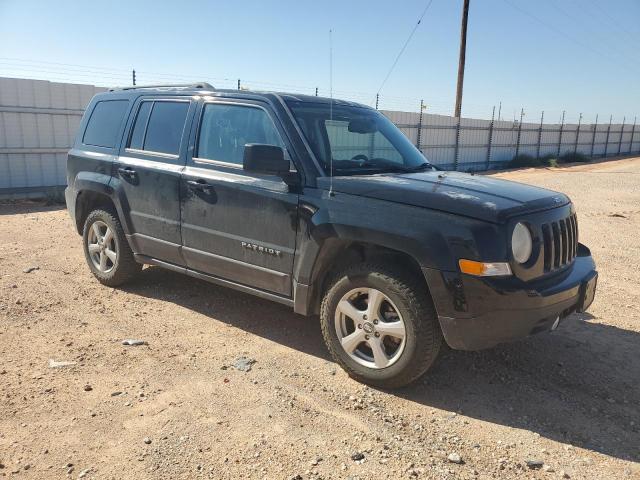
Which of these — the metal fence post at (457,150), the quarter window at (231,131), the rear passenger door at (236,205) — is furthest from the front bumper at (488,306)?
the metal fence post at (457,150)

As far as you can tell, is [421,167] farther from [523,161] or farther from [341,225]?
[523,161]

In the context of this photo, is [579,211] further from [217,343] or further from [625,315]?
[217,343]

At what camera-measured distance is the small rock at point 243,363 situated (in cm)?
386

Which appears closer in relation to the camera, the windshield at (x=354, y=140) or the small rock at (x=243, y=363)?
the small rock at (x=243, y=363)

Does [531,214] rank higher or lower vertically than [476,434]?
higher

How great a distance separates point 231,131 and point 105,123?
192 cm

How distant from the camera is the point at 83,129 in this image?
18.9ft

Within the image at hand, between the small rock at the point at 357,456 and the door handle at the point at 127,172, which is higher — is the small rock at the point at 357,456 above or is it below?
below

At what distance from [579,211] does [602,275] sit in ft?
18.4

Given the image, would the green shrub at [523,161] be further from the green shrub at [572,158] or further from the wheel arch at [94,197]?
the wheel arch at [94,197]

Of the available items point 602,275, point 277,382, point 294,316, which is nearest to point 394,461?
point 277,382

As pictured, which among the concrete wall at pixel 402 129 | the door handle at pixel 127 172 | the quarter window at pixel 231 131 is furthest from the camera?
the concrete wall at pixel 402 129

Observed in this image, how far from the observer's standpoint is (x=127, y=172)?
16.4 feet

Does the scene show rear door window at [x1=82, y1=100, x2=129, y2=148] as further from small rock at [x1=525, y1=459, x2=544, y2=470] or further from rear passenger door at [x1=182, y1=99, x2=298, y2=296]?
small rock at [x1=525, y1=459, x2=544, y2=470]
